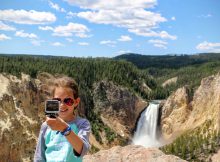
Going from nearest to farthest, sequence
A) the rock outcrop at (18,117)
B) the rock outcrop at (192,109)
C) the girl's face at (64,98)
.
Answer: the girl's face at (64,98), the rock outcrop at (18,117), the rock outcrop at (192,109)

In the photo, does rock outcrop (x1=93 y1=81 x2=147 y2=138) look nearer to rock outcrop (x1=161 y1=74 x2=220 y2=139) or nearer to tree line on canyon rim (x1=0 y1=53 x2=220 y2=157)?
tree line on canyon rim (x1=0 y1=53 x2=220 y2=157)

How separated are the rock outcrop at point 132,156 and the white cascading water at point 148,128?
255 ft

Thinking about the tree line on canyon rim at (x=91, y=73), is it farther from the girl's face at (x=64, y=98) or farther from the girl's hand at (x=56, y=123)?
the girl's hand at (x=56, y=123)

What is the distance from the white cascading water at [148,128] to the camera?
95312 mm

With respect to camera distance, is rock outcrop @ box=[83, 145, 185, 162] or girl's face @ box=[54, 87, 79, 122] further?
rock outcrop @ box=[83, 145, 185, 162]

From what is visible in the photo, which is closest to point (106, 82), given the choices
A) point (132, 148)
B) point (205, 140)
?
point (205, 140)

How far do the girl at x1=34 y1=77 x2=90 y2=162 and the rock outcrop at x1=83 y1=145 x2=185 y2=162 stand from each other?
9485mm

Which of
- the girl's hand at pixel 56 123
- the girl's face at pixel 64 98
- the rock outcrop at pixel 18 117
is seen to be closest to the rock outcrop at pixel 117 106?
the rock outcrop at pixel 18 117

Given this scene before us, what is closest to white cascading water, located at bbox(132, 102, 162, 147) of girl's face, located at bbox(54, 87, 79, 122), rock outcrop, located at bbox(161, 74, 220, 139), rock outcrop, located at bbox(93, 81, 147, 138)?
rock outcrop, located at bbox(93, 81, 147, 138)

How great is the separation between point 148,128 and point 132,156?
275 feet

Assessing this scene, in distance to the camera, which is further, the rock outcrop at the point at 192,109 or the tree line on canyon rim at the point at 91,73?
the tree line on canyon rim at the point at 91,73

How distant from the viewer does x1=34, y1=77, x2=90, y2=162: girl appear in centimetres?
598

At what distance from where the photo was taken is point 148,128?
98812 millimetres

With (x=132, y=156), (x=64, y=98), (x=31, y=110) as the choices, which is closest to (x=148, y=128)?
(x=31, y=110)
